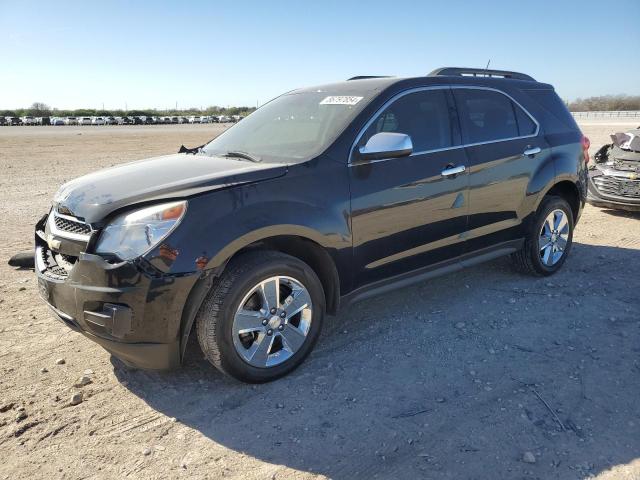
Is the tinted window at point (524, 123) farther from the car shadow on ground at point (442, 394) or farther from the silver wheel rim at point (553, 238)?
the car shadow on ground at point (442, 394)

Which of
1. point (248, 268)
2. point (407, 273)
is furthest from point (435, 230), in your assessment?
point (248, 268)

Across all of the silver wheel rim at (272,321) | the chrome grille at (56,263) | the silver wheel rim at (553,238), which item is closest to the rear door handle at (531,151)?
the silver wheel rim at (553,238)

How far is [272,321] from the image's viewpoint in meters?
3.31

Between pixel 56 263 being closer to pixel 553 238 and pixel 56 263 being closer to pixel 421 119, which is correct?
pixel 421 119

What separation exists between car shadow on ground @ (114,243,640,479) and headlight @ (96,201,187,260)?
983 millimetres

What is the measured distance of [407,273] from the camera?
4.08 m

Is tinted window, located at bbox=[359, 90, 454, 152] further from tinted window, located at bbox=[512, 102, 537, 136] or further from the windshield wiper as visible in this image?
tinted window, located at bbox=[512, 102, 537, 136]

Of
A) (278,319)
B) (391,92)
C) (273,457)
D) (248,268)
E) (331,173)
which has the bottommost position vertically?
(273,457)

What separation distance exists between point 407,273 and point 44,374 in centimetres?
264

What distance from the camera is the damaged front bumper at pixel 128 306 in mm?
2838

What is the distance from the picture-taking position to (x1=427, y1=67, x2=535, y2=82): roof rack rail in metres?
4.59

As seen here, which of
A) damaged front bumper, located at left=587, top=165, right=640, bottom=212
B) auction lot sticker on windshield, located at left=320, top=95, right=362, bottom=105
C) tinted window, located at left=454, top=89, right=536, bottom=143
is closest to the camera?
auction lot sticker on windshield, located at left=320, top=95, right=362, bottom=105

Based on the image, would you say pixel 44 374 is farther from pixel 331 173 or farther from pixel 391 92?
pixel 391 92

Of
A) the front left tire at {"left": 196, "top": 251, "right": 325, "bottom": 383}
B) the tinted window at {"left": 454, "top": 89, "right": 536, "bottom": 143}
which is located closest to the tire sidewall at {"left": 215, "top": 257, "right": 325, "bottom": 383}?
the front left tire at {"left": 196, "top": 251, "right": 325, "bottom": 383}
